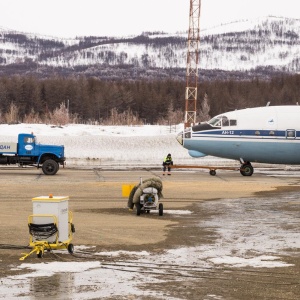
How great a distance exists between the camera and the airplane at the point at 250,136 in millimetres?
45688

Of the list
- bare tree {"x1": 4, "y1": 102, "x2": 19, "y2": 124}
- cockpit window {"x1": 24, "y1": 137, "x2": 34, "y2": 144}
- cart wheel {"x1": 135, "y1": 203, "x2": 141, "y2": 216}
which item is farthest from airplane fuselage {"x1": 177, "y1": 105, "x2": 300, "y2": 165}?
bare tree {"x1": 4, "y1": 102, "x2": 19, "y2": 124}

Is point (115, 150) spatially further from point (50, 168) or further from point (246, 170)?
point (246, 170)

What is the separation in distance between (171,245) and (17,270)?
4878 mm

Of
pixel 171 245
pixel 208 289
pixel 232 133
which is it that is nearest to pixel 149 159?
pixel 232 133

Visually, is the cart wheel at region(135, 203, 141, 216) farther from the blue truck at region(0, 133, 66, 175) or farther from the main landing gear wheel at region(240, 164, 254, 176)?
the main landing gear wheel at region(240, 164, 254, 176)

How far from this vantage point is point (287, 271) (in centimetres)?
1573

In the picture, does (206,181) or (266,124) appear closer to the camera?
(206,181)

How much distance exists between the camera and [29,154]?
153ft

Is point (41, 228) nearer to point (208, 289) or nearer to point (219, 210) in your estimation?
point (208, 289)

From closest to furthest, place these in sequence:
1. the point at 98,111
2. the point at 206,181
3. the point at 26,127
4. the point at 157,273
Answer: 1. the point at 157,273
2. the point at 206,181
3. the point at 26,127
4. the point at 98,111

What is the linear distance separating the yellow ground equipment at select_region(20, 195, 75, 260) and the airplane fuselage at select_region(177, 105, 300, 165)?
28213 millimetres

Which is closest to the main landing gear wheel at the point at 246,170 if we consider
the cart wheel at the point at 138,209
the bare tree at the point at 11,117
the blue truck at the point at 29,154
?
the blue truck at the point at 29,154

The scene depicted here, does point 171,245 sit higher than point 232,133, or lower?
lower

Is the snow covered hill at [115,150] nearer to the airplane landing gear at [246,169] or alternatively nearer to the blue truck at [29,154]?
the blue truck at [29,154]
